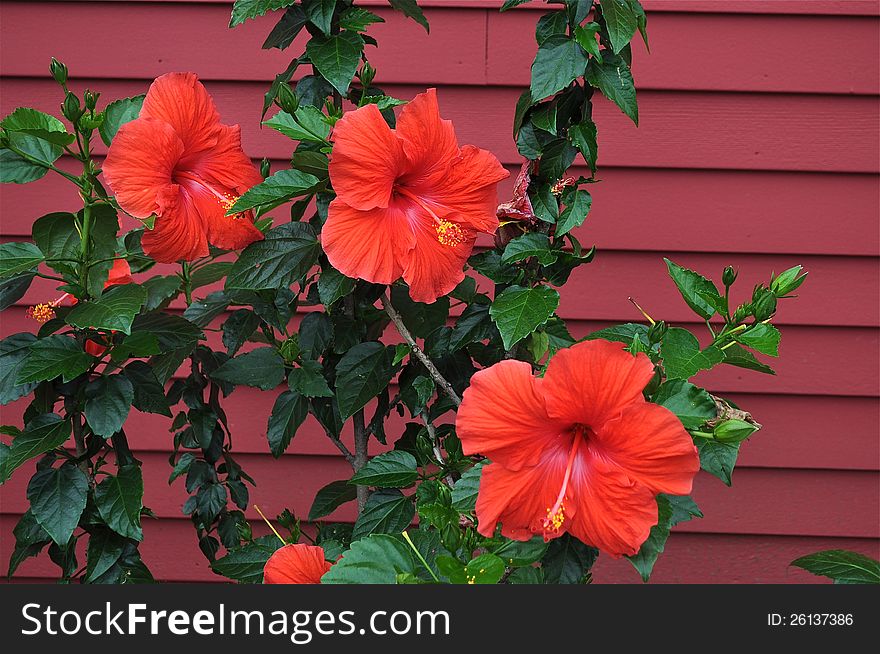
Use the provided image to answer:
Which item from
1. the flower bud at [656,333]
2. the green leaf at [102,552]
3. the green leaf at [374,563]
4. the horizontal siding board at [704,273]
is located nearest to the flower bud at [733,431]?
the flower bud at [656,333]

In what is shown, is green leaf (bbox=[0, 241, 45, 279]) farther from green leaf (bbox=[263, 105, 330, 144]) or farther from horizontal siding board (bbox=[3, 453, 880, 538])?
horizontal siding board (bbox=[3, 453, 880, 538])

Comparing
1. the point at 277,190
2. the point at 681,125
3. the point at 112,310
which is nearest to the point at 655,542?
the point at 277,190

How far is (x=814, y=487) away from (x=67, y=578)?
6.05 feet

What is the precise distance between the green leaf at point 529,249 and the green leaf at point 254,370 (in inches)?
17.9

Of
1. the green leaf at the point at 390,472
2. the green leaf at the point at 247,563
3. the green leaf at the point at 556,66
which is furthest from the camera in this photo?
Result: the green leaf at the point at 247,563

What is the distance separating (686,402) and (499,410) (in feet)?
0.74

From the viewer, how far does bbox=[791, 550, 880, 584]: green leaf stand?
1267mm

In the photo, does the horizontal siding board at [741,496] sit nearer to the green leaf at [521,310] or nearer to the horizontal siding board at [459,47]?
the horizontal siding board at [459,47]

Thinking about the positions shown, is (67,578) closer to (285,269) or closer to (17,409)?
(285,269)

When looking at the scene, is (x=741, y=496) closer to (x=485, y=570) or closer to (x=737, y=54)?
(x=737, y=54)

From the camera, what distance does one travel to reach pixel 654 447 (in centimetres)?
91

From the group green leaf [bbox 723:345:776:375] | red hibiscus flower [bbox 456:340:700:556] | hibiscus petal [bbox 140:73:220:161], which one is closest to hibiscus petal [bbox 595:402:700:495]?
red hibiscus flower [bbox 456:340:700:556]

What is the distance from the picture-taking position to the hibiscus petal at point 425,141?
108 cm

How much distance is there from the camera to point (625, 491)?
93cm
